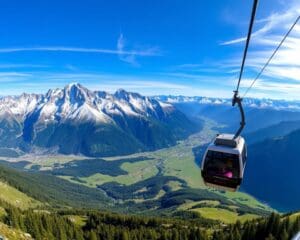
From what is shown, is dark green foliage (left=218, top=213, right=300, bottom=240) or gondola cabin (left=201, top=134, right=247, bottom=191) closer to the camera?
gondola cabin (left=201, top=134, right=247, bottom=191)

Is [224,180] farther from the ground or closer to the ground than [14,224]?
farther from the ground

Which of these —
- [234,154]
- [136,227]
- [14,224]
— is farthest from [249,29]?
[136,227]

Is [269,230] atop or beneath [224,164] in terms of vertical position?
beneath

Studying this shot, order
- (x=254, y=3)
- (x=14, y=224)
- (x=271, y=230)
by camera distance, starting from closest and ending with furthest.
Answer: (x=254, y=3) < (x=271, y=230) < (x=14, y=224)

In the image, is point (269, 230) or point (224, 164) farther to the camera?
point (269, 230)

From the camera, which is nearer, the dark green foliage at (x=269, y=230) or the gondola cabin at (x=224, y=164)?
the gondola cabin at (x=224, y=164)

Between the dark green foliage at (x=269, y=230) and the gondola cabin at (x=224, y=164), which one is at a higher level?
the gondola cabin at (x=224, y=164)

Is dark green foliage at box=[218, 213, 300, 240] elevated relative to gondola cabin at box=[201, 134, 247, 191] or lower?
lower

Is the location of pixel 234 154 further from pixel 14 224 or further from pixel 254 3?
pixel 14 224
